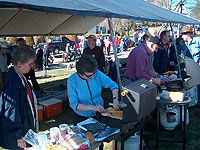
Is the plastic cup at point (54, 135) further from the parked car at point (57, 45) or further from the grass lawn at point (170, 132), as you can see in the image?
the parked car at point (57, 45)

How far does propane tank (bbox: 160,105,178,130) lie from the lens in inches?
144

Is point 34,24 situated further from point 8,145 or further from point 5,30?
point 8,145

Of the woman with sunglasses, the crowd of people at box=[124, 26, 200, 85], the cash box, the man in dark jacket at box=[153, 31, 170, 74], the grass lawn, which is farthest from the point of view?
the man in dark jacket at box=[153, 31, 170, 74]

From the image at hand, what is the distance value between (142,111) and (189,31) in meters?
4.87

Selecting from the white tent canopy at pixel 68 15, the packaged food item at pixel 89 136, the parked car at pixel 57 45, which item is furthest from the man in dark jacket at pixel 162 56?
the parked car at pixel 57 45

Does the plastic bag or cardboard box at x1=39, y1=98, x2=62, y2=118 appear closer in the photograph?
the plastic bag

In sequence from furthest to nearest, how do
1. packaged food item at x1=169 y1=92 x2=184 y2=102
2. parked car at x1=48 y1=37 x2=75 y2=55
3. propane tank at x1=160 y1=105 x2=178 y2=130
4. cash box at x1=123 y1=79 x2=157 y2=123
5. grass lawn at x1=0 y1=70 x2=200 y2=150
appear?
parked car at x1=48 y1=37 x2=75 y2=55, propane tank at x1=160 y1=105 x2=178 y2=130, grass lawn at x1=0 y1=70 x2=200 y2=150, packaged food item at x1=169 y1=92 x2=184 y2=102, cash box at x1=123 y1=79 x2=157 y2=123

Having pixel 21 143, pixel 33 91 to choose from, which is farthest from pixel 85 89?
pixel 21 143

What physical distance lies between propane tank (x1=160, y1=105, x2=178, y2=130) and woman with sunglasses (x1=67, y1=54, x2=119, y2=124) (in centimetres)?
168

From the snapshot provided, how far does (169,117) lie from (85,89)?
2.14 metres

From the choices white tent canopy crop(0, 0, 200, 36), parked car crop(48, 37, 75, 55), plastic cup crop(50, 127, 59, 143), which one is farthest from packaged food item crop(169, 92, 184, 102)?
parked car crop(48, 37, 75, 55)

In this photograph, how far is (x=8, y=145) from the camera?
5.66 feet

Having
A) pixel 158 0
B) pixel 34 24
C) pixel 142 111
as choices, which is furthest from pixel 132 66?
pixel 158 0

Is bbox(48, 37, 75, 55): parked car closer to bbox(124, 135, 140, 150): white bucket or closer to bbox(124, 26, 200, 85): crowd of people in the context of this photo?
bbox(124, 26, 200, 85): crowd of people
